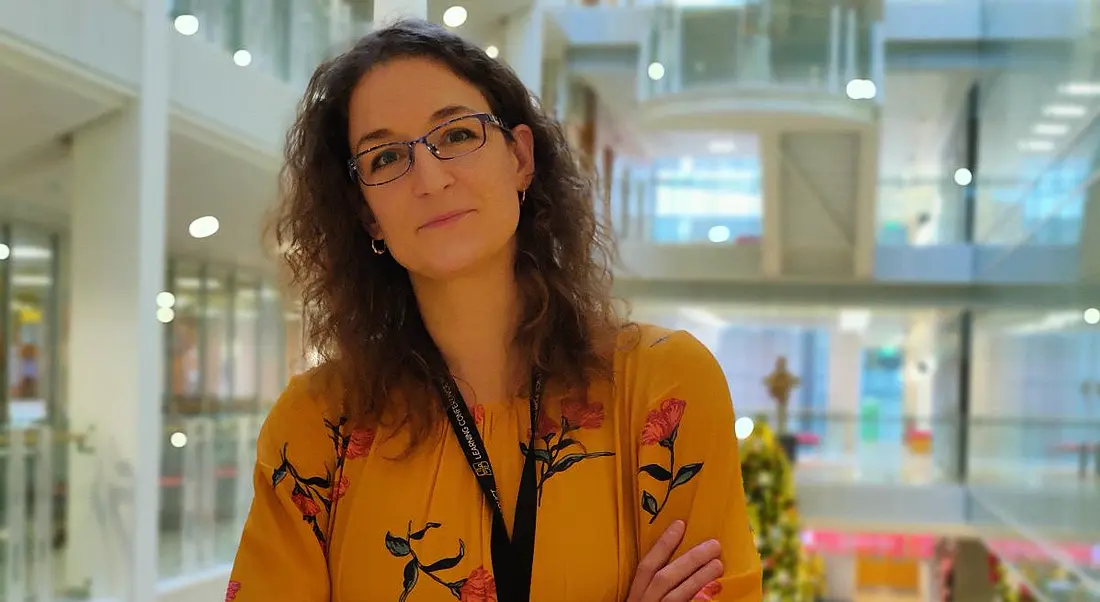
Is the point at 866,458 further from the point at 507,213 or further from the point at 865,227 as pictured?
the point at 507,213

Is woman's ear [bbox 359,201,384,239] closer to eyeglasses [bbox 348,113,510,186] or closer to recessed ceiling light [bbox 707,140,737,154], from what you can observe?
eyeglasses [bbox 348,113,510,186]

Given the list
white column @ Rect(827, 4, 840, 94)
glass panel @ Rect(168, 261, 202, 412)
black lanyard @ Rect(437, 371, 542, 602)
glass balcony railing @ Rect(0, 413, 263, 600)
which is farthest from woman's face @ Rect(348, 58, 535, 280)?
white column @ Rect(827, 4, 840, 94)

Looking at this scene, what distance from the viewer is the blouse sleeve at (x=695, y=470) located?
1566 mm

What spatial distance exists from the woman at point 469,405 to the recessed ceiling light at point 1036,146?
9.18 m

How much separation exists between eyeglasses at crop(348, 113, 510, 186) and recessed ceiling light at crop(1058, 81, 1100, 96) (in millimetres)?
7172

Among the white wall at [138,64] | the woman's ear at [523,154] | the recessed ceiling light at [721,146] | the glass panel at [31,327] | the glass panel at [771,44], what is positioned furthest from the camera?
the recessed ceiling light at [721,146]

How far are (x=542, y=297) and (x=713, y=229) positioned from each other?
1377 cm

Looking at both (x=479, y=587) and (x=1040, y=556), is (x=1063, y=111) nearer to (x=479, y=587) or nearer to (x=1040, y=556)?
(x=1040, y=556)

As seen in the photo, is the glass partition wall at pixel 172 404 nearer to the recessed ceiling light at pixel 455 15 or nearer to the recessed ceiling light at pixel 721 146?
the recessed ceiling light at pixel 455 15

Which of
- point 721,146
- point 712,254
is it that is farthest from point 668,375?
point 712,254

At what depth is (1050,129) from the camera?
10055mm

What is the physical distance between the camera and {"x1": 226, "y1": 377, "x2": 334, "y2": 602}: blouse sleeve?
5.28ft

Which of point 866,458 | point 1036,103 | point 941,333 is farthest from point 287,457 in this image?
point 941,333

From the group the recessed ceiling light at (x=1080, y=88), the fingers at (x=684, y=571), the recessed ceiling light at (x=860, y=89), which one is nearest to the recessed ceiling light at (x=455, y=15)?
the fingers at (x=684, y=571)
